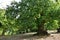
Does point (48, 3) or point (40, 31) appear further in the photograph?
point (40, 31)

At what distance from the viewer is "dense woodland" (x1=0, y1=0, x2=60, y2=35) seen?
33.1 feet

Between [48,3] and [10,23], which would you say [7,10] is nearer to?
[10,23]

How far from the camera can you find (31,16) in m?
10.2

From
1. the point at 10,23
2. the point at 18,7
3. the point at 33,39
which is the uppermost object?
the point at 18,7

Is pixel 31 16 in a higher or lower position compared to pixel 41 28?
higher

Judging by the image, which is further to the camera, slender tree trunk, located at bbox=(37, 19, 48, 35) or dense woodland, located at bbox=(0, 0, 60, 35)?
slender tree trunk, located at bbox=(37, 19, 48, 35)

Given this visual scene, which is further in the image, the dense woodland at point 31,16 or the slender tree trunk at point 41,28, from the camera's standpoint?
the slender tree trunk at point 41,28

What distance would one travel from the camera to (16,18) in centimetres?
1072

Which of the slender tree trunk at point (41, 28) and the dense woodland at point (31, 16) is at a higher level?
the dense woodland at point (31, 16)

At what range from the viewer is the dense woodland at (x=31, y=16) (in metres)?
10.1

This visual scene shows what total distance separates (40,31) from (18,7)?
168 cm

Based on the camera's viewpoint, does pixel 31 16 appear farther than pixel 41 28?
No

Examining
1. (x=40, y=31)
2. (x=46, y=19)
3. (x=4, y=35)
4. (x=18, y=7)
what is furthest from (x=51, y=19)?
(x=4, y=35)

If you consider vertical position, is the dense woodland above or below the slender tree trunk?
above
